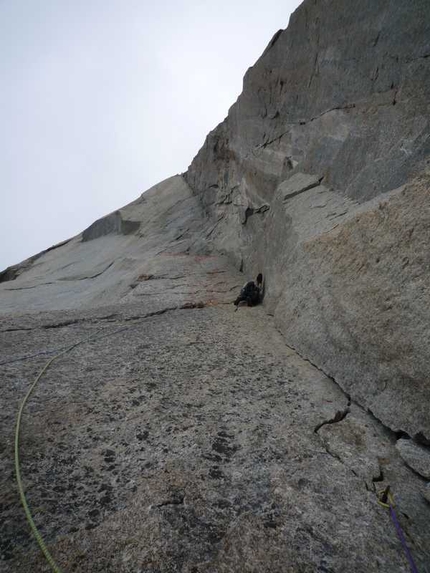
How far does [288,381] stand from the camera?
309 cm

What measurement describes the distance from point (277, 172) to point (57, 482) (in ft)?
17.8

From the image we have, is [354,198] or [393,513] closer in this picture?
[393,513]

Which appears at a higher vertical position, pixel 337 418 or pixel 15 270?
pixel 15 270

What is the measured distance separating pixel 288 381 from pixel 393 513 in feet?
4.25

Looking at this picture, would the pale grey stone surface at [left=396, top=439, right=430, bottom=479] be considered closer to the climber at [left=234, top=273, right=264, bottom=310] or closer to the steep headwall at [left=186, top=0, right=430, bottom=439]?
the steep headwall at [left=186, top=0, right=430, bottom=439]

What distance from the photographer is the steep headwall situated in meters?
2.48

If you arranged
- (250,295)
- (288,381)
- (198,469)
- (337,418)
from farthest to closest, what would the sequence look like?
1. (250,295)
2. (288,381)
3. (337,418)
4. (198,469)

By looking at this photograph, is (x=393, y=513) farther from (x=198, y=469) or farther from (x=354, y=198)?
(x=354, y=198)

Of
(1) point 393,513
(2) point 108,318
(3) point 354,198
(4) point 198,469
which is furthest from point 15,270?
(1) point 393,513

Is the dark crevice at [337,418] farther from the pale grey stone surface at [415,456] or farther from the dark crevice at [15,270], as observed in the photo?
the dark crevice at [15,270]

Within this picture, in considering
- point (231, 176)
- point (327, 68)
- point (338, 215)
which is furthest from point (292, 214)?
point (231, 176)

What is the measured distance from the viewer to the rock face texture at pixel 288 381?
1.74 m

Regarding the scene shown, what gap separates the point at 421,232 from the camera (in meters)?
2.43

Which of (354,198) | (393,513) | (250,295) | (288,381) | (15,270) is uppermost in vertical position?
(354,198)
